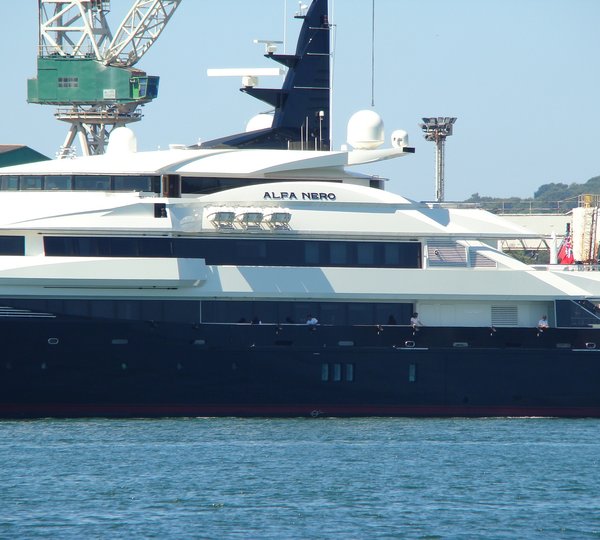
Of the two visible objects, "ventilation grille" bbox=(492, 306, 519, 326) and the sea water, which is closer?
the sea water

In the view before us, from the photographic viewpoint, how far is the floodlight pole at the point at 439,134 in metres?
49.1

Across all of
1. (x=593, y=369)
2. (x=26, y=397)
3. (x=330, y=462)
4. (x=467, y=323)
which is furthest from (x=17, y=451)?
(x=593, y=369)

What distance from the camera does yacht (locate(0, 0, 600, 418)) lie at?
30.4 meters

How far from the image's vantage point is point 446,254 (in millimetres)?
32500

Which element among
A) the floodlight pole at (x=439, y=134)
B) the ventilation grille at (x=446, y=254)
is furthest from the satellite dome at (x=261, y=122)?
the floodlight pole at (x=439, y=134)

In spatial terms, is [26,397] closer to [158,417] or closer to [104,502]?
[158,417]

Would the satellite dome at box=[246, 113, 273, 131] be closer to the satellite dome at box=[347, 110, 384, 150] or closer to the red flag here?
the satellite dome at box=[347, 110, 384, 150]

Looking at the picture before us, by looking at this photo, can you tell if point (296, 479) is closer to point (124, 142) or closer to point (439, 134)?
point (124, 142)

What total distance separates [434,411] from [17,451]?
10.2 metres

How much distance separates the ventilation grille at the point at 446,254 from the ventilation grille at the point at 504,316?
54.7 inches

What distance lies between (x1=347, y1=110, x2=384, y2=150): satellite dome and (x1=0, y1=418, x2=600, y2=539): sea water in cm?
716

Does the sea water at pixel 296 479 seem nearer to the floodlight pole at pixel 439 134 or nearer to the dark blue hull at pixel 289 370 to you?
the dark blue hull at pixel 289 370

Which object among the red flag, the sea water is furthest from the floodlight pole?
the sea water

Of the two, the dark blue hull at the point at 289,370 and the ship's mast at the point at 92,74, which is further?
the ship's mast at the point at 92,74
